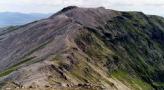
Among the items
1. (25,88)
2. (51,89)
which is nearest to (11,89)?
(25,88)

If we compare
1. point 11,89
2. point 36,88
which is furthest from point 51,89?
point 11,89

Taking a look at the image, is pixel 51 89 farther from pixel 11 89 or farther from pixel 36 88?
pixel 11 89

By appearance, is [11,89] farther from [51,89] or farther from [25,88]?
[51,89]
